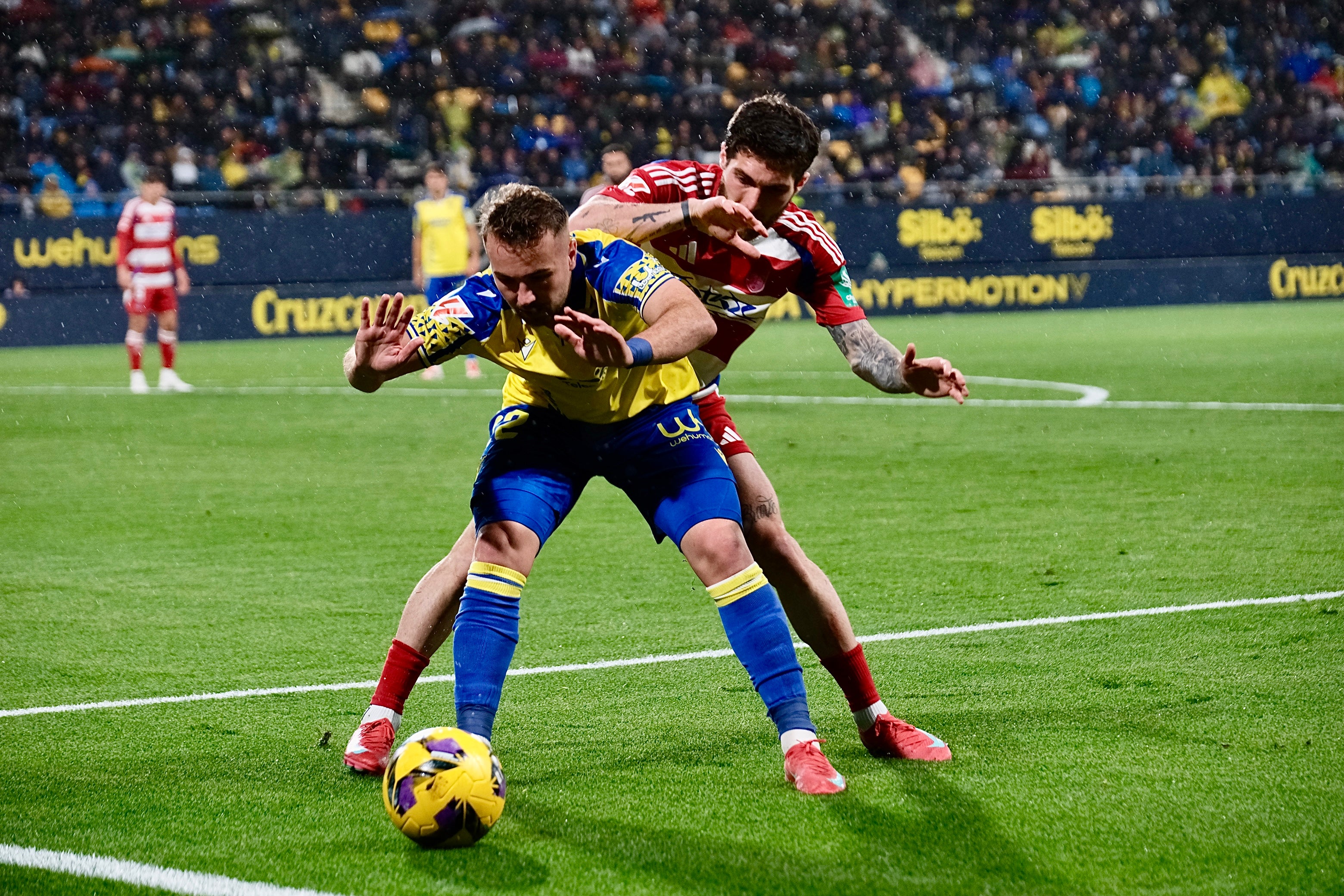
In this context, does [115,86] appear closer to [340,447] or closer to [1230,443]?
[340,447]

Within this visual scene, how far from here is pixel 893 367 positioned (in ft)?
14.4

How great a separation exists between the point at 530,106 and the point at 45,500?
17.3 metres

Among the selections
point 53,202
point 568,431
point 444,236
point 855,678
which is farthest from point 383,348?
point 53,202

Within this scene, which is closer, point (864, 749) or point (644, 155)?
point (864, 749)

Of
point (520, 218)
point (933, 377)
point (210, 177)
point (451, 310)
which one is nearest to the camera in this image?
point (520, 218)

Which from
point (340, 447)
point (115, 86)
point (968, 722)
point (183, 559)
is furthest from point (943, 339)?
point (968, 722)

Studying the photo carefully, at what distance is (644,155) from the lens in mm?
25078

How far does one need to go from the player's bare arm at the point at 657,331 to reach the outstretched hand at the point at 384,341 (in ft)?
1.33

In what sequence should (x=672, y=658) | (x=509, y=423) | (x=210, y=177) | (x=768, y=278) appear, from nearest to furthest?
1. (x=509, y=423)
2. (x=768, y=278)
3. (x=672, y=658)
4. (x=210, y=177)

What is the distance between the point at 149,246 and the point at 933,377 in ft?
45.9

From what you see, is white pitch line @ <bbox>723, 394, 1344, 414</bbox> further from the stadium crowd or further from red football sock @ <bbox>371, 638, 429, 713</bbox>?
the stadium crowd

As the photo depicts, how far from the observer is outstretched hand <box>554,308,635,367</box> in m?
3.68

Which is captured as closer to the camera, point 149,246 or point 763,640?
point 763,640

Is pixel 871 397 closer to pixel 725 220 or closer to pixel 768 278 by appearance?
pixel 768 278
